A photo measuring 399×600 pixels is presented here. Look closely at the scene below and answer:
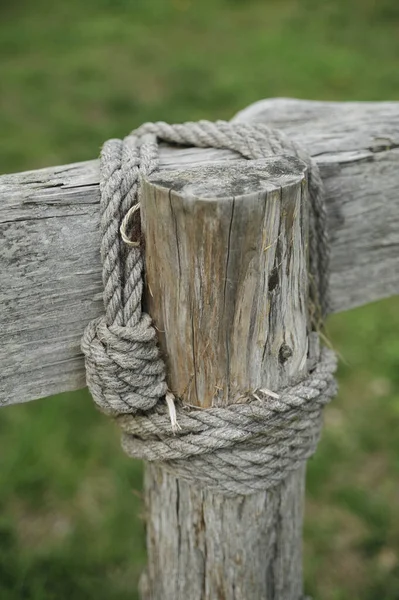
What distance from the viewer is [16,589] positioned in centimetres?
228

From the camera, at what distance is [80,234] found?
122 centimetres

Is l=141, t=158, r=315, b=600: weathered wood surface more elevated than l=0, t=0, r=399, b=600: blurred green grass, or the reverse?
l=141, t=158, r=315, b=600: weathered wood surface

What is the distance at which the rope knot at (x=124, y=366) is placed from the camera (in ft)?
3.96

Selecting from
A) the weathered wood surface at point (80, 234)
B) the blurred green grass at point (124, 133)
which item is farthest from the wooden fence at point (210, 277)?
the blurred green grass at point (124, 133)

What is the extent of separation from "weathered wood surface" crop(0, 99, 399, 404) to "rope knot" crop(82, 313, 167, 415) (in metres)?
0.07

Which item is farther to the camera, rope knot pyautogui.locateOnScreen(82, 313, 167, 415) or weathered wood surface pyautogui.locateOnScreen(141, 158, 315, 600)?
rope knot pyautogui.locateOnScreen(82, 313, 167, 415)

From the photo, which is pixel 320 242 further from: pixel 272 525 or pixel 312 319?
pixel 272 525

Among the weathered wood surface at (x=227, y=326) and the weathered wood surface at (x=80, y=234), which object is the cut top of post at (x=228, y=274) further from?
the weathered wood surface at (x=80, y=234)

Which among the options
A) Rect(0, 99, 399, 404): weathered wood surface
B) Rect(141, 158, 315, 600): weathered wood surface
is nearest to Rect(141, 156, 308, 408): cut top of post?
Rect(141, 158, 315, 600): weathered wood surface

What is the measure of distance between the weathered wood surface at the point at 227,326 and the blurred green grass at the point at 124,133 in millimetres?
405

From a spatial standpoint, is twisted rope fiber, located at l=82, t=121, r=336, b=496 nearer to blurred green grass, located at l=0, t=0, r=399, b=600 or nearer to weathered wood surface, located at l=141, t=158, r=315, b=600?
weathered wood surface, located at l=141, t=158, r=315, b=600

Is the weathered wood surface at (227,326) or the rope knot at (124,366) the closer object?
the weathered wood surface at (227,326)

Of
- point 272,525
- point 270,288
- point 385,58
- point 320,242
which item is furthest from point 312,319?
point 385,58

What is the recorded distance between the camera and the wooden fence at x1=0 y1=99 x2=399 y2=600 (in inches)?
44.3
